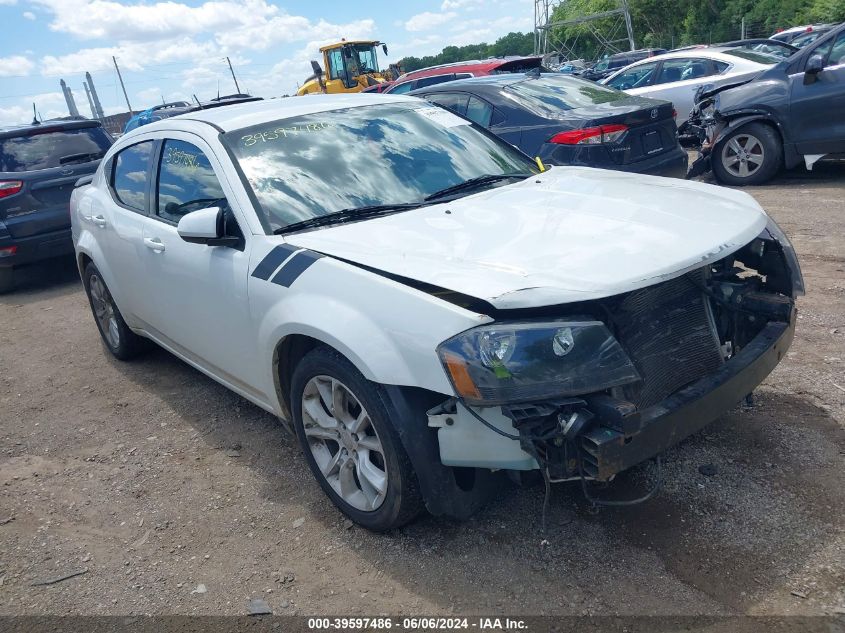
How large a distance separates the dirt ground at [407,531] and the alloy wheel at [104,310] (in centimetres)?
102

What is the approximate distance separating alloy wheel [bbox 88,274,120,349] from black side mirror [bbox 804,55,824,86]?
740 centimetres

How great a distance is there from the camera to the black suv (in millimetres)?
7684

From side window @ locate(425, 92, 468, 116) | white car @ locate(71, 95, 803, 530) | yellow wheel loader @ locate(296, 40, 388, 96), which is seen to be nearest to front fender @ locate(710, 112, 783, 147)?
side window @ locate(425, 92, 468, 116)

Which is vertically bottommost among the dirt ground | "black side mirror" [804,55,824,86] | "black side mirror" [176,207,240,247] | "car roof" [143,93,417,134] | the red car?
the dirt ground

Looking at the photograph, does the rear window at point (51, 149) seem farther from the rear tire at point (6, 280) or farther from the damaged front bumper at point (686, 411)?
the damaged front bumper at point (686, 411)

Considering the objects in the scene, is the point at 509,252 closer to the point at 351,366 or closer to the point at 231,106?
the point at 351,366

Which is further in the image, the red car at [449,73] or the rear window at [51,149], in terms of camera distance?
the red car at [449,73]

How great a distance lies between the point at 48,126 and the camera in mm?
8328

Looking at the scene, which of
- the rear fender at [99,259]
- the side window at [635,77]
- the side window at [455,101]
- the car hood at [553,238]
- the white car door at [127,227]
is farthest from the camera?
the side window at [635,77]

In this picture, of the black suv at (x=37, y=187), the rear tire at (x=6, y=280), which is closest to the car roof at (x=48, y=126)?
the black suv at (x=37, y=187)

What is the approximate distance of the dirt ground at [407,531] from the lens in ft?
8.26

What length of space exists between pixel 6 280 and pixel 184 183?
5531mm

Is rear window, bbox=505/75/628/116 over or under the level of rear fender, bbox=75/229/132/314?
over

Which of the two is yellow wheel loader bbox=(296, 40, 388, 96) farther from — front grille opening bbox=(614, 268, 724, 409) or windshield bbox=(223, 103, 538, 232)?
front grille opening bbox=(614, 268, 724, 409)
